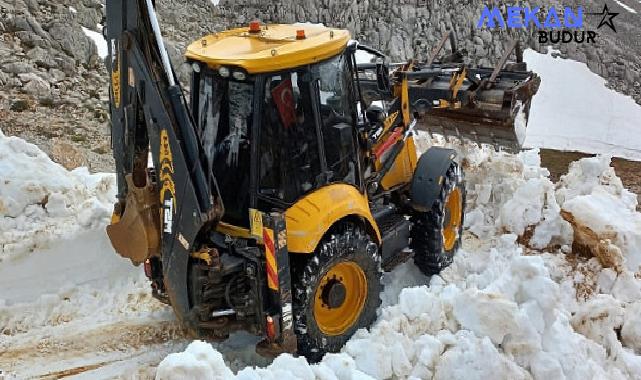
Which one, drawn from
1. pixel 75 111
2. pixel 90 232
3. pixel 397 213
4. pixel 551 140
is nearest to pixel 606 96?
pixel 551 140

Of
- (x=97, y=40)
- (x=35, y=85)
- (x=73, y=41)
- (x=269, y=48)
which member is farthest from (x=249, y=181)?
(x=97, y=40)

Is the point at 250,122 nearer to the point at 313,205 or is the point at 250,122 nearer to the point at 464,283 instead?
the point at 313,205

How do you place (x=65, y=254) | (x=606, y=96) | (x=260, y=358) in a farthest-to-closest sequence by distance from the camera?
(x=606, y=96)
(x=65, y=254)
(x=260, y=358)

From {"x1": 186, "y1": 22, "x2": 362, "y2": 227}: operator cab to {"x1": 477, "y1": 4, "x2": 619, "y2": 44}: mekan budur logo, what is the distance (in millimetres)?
19279

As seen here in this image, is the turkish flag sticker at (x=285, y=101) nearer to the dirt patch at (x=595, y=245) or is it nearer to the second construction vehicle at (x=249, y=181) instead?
the second construction vehicle at (x=249, y=181)

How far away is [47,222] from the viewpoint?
6.24 m

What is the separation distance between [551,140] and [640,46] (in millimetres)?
8327

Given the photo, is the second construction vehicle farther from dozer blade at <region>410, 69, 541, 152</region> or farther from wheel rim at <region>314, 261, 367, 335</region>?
dozer blade at <region>410, 69, 541, 152</region>

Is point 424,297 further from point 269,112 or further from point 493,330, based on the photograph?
point 269,112

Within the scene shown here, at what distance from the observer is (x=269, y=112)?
4.18 m

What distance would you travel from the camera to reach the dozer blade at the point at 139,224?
4254 millimetres

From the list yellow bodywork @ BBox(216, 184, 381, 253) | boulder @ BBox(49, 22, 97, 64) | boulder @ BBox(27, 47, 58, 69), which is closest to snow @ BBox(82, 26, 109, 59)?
Answer: boulder @ BBox(49, 22, 97, 64)

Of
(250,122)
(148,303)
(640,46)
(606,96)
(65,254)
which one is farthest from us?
(640,46)

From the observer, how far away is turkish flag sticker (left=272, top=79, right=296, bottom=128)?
13.7 feet
